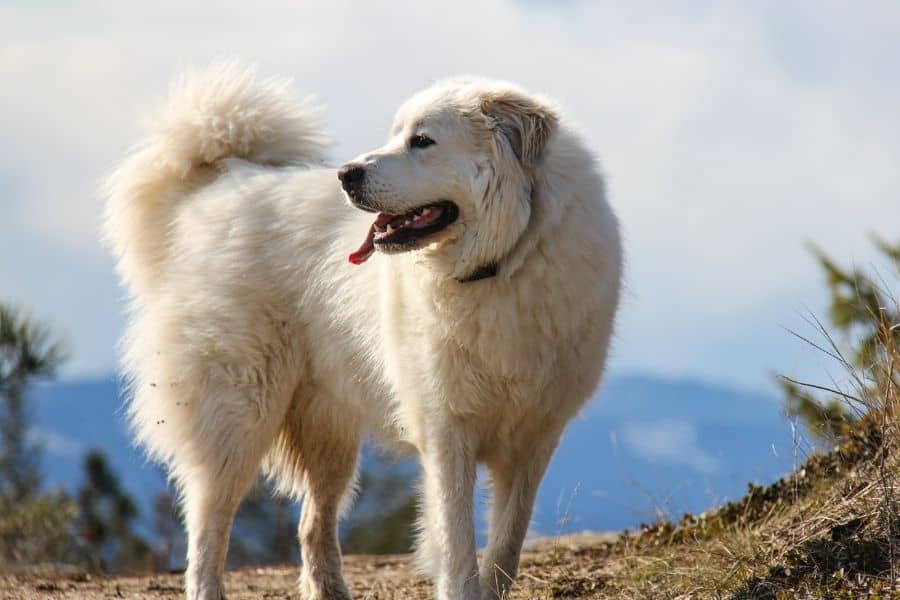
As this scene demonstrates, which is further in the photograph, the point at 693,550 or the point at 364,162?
the point at 693,550

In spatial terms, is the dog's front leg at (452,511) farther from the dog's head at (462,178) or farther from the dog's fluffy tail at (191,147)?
the dog's fluffy tail at (191,147)

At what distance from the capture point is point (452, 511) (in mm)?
4672

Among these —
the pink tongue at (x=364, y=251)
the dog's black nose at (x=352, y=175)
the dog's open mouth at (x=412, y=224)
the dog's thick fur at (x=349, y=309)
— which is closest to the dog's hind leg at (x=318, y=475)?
the dog's thick fur at (x=349, y=309)

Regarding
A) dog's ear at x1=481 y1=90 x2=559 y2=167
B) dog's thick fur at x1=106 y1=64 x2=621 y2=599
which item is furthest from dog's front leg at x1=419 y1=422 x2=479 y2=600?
dog's ear at x1=481 y1=90 x2=559 y2=167

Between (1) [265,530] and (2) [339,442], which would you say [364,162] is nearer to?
(2) [339,442]

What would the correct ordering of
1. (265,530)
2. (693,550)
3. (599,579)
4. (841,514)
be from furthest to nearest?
(265,530), (599,579), (693,550), (841,514)

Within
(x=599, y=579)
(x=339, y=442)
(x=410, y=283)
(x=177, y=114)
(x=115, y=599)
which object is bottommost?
(x=115, y=599)

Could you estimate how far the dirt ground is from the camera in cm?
582

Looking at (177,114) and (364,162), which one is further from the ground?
(177,114)

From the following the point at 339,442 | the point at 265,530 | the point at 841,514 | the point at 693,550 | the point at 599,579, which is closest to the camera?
the point at 841,514

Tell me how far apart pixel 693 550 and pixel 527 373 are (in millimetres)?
1196

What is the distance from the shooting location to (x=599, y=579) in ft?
18.2

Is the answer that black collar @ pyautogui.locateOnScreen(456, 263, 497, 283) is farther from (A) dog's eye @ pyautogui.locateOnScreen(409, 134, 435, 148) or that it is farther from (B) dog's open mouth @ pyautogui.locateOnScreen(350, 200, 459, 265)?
(A) dog's eye @ pyautogui.locateOnScreen(409, 134, 435, 148)

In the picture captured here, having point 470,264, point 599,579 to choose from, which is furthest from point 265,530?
point 470,264
